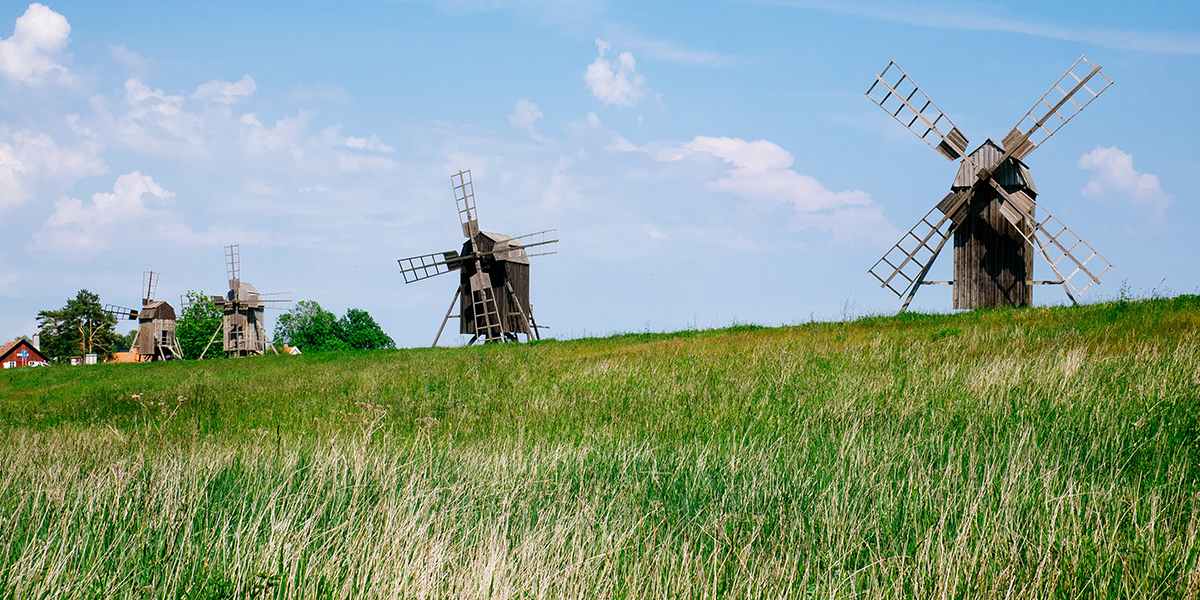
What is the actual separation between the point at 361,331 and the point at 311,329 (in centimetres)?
424

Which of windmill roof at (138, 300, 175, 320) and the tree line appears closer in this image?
windmill roof at (138, 300, 175, 320)

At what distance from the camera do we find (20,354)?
76.8 m

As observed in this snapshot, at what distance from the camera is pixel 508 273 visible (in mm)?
39188

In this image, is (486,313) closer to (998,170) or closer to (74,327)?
(998,170)

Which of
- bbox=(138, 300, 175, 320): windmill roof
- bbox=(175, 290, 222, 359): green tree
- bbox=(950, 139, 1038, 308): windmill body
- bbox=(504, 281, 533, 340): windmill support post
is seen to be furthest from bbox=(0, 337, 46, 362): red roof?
bbox=(950, 139, 1038, 308): windmill body

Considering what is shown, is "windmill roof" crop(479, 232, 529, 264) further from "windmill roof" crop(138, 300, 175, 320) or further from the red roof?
the red roof

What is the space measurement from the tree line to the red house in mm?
3219

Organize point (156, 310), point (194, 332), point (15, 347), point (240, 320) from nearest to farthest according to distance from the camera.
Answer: point (240, 320)
point (156, 310)
point (194, 332)
point (15, 347)

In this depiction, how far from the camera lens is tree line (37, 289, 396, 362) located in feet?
227

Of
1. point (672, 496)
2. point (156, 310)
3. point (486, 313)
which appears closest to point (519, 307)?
point (486, 313)

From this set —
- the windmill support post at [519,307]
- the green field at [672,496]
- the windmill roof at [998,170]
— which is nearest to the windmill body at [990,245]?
the windmill roof at [998,170]

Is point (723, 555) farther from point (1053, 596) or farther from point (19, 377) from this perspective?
point (19, 377)

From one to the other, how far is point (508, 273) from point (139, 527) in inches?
1352

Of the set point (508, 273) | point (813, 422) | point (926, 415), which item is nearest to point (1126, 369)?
point (926, 415)
